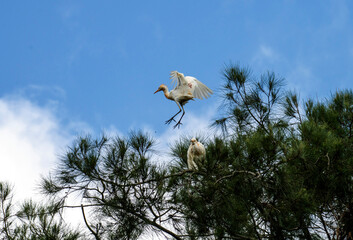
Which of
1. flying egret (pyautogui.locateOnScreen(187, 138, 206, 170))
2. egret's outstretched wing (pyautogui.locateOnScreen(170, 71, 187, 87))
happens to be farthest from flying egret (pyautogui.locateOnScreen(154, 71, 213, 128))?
flying egret (pyautogui.locateOnScreen(187, 138, 206, 170))

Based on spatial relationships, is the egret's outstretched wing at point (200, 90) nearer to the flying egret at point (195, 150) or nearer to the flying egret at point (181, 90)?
the flying egret at point (181, 90)

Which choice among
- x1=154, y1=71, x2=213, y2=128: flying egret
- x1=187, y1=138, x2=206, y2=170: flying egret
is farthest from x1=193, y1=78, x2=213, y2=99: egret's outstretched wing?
x1=187, y1=138, x2=206, y2=170: flying egret

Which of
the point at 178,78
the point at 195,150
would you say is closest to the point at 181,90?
the point at 178,78

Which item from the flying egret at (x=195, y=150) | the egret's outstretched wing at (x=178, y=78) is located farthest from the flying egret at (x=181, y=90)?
the flying egret at (x=195, y=150)

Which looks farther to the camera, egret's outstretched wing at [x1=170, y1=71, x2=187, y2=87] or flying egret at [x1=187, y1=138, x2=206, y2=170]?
egret's outstretched wing at [x1=170, y1=71, x2=187, y2=87]

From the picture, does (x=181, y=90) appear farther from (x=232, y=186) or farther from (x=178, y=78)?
(x=232, y=186)

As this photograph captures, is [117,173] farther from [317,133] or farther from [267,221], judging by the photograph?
[317,133]

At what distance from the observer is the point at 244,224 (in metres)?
2.42

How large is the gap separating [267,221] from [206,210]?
0.32 metres

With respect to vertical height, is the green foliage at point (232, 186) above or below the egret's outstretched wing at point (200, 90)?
below

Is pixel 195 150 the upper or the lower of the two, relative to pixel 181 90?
lower

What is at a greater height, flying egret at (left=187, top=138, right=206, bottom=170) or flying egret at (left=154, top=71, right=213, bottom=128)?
flying egret at (left=154, top=71, right=213, bottom=128)

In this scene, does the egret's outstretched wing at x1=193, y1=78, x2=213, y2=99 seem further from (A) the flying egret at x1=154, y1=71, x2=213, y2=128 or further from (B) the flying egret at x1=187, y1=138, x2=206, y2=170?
(B) the flying egret at x1=187, y1=138, x2=206, y2=170

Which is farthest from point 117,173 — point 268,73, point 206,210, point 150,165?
point 268,73
